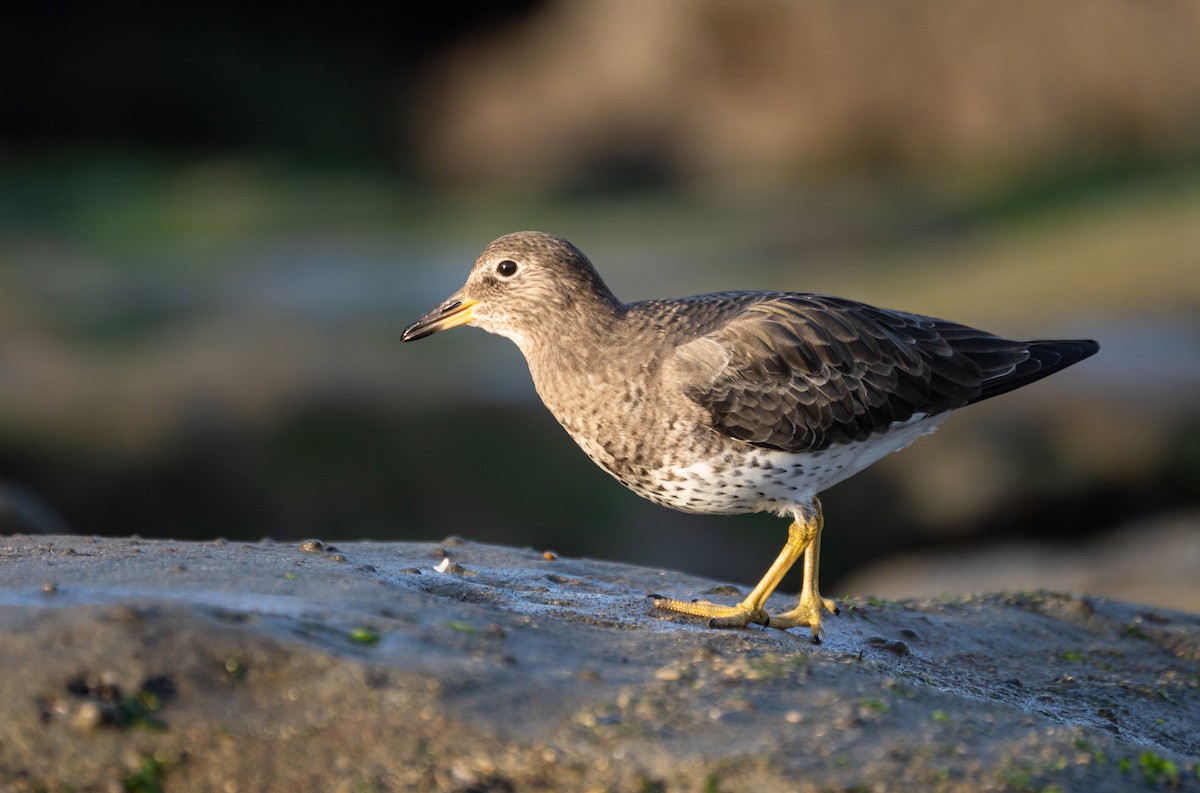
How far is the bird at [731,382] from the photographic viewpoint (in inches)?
299

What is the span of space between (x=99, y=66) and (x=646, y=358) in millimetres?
31258

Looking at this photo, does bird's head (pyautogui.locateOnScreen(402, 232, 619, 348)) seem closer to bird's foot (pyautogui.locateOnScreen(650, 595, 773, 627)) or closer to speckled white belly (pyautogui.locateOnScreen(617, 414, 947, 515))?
speckled white belly (pyautogui.locateOnScreen(617, 414, 947, 515))

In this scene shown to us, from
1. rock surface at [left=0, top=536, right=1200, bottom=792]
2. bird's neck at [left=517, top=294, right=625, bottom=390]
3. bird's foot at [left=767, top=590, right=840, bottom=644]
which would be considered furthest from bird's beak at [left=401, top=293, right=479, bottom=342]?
bird's foot at [left=767, top=590, right=840, bottom=644]

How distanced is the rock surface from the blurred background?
4.42 m

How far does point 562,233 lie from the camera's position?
25141 millimetres

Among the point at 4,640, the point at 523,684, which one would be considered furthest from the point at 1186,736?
the point at 4,640

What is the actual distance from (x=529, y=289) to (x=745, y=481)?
1.73m

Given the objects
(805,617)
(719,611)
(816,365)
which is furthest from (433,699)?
(816,365)

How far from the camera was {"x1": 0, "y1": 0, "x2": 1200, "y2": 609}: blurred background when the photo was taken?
49.0 ft

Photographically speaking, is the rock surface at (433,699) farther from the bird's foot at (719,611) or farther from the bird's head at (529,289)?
the bird's head at (529,289)

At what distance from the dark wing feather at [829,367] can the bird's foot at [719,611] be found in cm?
86

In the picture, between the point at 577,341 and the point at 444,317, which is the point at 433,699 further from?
the point at 444,317

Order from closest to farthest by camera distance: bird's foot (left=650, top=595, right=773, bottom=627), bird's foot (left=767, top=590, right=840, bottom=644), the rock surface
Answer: the rock surface, bird's foot (left=650, top=595, right=773, bottom=627), bird's foot (left=767, top=590, right=840, bottom=644)

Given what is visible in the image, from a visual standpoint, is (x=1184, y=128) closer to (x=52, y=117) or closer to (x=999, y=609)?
(x=999, y=609)
